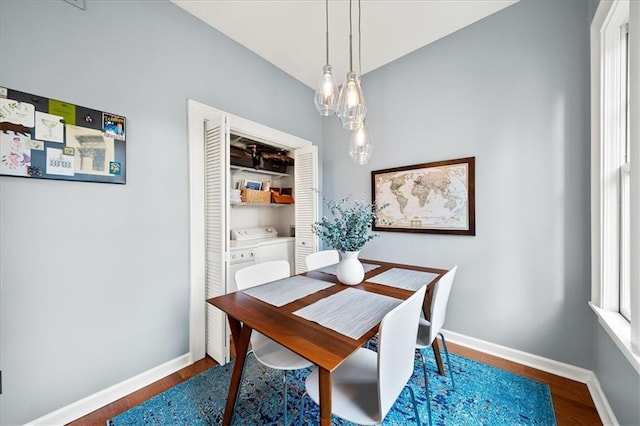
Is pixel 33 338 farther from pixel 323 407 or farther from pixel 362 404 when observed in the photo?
pixel 362 404

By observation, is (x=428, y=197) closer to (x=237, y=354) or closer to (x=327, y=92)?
(x=327, y=92)

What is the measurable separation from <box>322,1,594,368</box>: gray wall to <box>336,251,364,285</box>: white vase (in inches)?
43.7

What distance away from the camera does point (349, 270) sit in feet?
5.16

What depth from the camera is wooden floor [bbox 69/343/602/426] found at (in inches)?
55.4

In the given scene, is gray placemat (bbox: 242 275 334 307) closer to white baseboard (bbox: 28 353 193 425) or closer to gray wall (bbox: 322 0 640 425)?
white baseboard (bbox: 28 353 193 425)

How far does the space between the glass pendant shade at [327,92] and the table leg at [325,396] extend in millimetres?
1469

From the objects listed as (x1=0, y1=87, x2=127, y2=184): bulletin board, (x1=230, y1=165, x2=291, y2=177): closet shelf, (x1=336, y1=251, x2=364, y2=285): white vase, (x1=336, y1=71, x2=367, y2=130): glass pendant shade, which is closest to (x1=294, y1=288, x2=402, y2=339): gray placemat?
(x1=336, y1=251, x2=364, y2=285): white vase

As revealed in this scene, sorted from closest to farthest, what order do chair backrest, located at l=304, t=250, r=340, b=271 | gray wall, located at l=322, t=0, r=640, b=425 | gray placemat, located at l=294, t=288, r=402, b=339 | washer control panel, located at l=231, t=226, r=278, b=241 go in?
gray placemat, located at l=294, t=288, r=402, b=339 → gray wall, located at l=322, t=0, r=640, b=425 → chair backrest, located at l=304, t=250, r=340, b=271 → washer control panel, located at l=231, t=226, r=278, b=241

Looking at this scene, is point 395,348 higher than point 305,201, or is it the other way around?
point 305,201

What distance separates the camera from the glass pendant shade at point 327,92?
1520 mm

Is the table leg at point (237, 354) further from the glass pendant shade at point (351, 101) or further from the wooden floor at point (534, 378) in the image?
the glass pendant shade at point (351, 101)

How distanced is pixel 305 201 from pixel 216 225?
45.2 inches

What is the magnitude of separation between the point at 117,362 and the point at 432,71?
350 cm

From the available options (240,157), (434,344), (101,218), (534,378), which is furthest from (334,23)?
(534,378)
